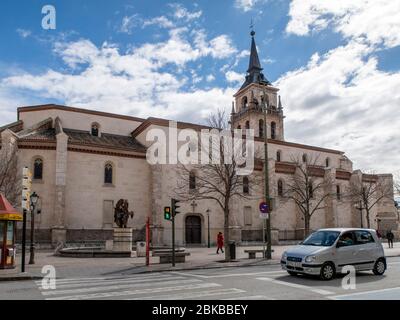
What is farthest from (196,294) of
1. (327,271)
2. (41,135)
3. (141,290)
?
(41,135)

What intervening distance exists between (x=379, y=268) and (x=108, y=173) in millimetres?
27876

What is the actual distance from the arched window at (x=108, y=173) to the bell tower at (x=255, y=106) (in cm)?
2576

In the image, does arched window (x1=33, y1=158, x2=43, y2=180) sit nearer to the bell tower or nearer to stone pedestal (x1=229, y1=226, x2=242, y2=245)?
stone pedestal (x1=229, y1=226, x2=242, y2=245)

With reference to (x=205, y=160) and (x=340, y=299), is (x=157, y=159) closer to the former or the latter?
(x=205, y=160)

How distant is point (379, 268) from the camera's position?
42.8 ft

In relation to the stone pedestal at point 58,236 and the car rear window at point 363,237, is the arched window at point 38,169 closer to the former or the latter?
the stone pedestal at point 58,236

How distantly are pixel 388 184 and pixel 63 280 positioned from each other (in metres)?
54.8

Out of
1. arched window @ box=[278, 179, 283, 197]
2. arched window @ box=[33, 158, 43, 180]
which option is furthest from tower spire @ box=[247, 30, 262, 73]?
arched window @ box=[33, 158, 43, 180]

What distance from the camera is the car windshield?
12.3m

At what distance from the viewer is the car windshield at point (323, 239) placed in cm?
1230

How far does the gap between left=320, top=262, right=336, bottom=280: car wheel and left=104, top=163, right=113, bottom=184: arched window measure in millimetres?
27496

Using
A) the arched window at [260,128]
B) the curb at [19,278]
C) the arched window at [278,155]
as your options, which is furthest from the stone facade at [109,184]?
the curb at [19,278]

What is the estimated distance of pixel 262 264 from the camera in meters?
18.2
